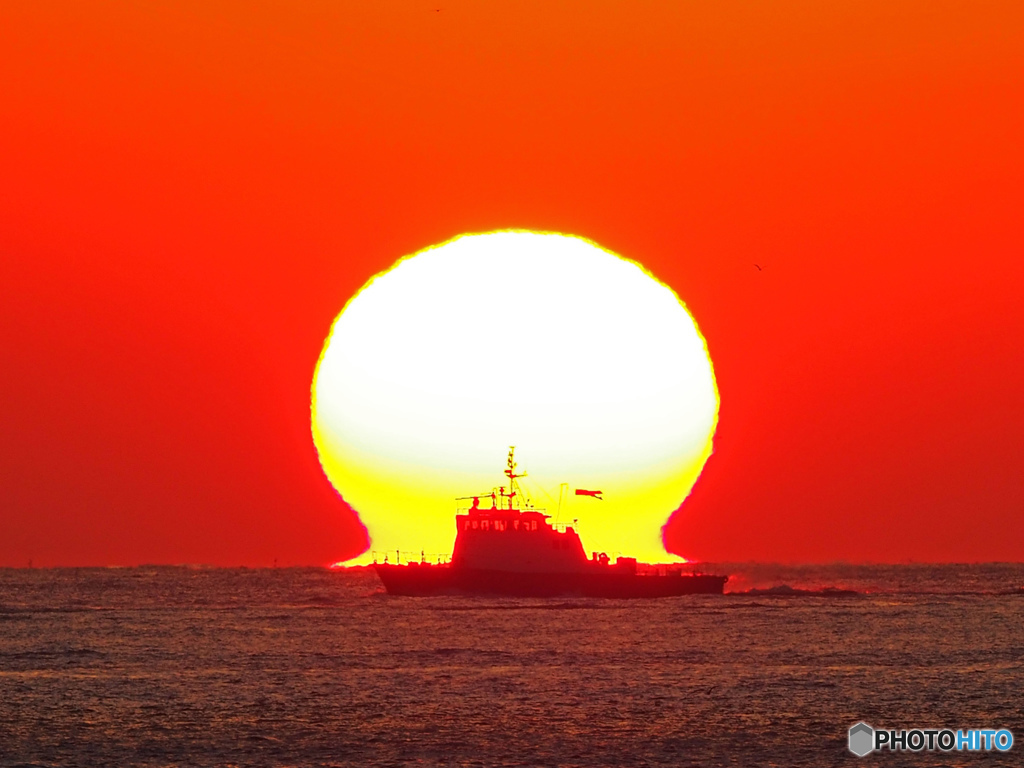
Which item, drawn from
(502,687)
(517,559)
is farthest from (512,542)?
(502,687)

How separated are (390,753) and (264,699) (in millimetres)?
14994

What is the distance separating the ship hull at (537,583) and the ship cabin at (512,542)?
791mm

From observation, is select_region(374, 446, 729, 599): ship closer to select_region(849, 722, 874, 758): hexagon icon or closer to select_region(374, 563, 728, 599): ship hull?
select_region(374, 563, 728, 599): ship hull

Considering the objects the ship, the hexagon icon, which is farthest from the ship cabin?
the hexagon icon

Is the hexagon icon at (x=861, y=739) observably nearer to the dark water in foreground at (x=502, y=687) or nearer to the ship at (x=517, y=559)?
the dark water in foreground at (x=502, y=687)

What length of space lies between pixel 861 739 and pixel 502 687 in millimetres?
19349

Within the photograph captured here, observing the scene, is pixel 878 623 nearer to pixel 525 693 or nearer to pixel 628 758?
pixel 525 693

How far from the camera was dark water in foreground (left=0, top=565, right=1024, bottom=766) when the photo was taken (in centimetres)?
4662

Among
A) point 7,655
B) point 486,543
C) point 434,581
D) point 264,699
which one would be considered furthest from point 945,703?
point 434,581

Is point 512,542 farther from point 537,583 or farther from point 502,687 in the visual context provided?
point 502,687

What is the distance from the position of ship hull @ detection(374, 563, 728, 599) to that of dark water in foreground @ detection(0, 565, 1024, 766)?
930 centimetres

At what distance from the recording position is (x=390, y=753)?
46062 mm

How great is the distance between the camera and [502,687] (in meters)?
63.0

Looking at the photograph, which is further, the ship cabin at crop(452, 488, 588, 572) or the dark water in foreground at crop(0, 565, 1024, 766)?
the ship cabin at crop(452, 488, 588, 572)
